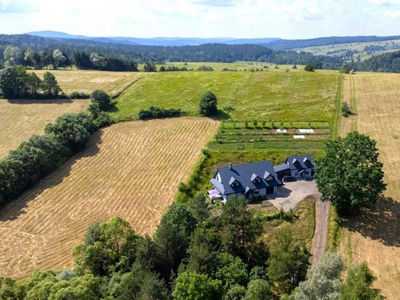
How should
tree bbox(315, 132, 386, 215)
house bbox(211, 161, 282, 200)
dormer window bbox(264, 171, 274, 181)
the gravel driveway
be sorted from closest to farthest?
tree bbox(315, 132, 386, 215)
the gravel driveway
house bbox(211, 161, 282, 200)
dormer window bbox(264, 171, 274, 181)

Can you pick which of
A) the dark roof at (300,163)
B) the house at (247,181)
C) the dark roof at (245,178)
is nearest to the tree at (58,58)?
the dark roof at (245,178)

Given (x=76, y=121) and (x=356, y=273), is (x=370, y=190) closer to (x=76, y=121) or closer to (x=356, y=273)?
(x=356, y=273)

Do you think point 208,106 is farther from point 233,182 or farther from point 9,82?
point 9,82

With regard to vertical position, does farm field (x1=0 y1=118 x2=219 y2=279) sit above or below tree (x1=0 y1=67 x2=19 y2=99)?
below

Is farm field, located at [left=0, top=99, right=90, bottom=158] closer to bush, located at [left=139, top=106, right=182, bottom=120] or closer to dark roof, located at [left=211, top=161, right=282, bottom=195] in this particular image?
bush, located at [left=139, top=106, right=182, bottom=120]

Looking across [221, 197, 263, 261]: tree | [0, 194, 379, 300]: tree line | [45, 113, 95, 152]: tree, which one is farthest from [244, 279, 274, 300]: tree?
[45, 113, 95, 152]: tree

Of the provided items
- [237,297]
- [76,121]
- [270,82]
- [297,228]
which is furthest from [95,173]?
[270,82]

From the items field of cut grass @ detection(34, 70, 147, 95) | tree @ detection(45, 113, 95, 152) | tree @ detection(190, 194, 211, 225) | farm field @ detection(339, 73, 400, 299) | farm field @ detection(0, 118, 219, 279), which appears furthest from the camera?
field of cut grass @ detection(34, 70, 147, 95)
